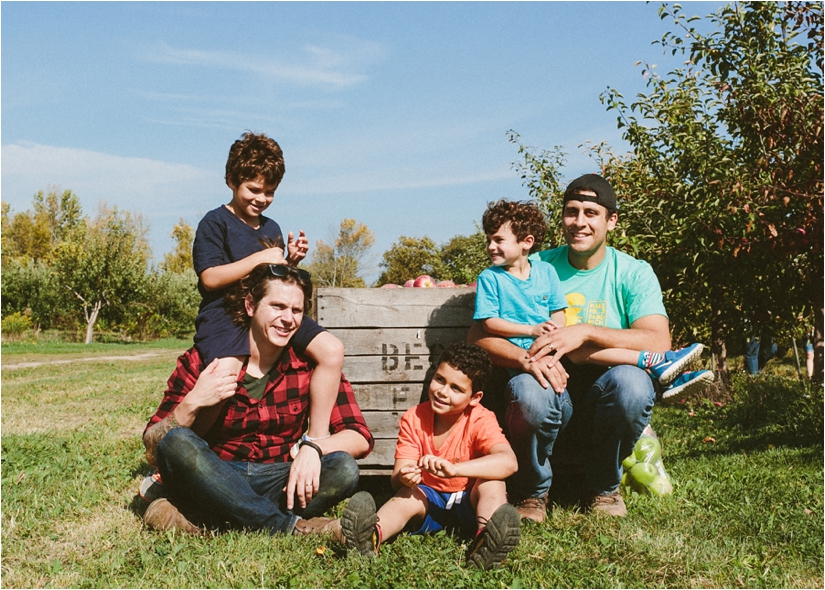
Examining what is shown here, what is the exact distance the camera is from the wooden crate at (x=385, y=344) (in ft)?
13.3

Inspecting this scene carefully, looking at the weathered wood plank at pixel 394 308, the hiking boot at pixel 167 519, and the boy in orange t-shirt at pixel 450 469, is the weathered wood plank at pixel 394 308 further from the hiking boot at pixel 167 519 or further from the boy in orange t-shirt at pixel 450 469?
the hiking boot at pixel 167 519

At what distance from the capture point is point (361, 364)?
160 inches

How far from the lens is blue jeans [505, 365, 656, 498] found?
11.0ft

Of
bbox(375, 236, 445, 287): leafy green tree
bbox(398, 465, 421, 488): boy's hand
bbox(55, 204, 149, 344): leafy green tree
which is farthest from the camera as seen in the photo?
bbox(375, 236, 445, 287): leafy green tree

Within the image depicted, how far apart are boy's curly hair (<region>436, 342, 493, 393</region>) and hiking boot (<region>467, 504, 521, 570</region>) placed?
0.74 metres

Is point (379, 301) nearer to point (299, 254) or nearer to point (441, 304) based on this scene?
point (441, 304)

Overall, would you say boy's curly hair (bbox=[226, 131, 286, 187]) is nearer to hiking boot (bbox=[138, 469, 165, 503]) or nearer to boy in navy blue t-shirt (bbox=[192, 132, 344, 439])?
boy in navy blue t-shirt (bbox=[192, 132, 344, 439])

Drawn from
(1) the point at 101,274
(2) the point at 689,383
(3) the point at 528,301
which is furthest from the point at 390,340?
(1) the point at 101,274

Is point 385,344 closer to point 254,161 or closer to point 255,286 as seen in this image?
point 255,286

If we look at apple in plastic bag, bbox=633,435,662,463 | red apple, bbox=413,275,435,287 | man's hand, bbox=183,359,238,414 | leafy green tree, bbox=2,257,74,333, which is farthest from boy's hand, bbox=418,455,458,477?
leafy green tree, bbox=2,257,74,333

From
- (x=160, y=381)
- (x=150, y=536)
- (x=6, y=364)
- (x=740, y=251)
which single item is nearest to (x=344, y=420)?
(x=150, y=536)

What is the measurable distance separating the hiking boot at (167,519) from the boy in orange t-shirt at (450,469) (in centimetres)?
85

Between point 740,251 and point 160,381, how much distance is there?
30.0 ft

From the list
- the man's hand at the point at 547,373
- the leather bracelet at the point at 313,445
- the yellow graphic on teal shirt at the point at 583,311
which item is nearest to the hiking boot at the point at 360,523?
the leather bracelet at the point at 313,445
